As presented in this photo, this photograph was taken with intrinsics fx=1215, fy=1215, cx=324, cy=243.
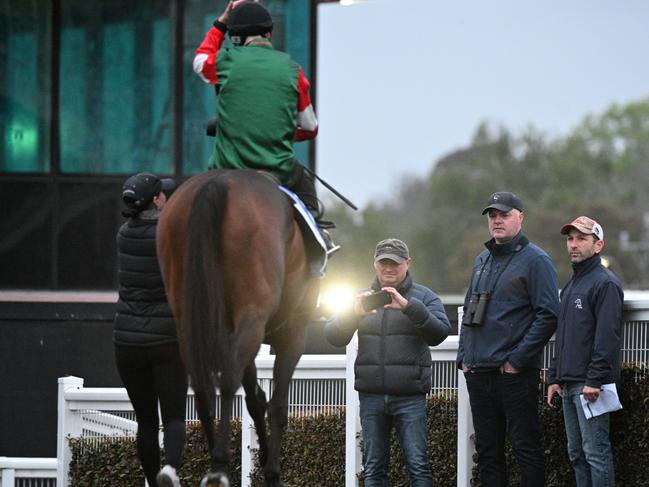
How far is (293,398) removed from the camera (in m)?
Result: 8.45

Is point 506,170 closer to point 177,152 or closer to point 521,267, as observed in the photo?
point 177,152

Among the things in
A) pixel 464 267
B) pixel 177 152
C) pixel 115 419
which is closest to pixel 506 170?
pixel 464 267

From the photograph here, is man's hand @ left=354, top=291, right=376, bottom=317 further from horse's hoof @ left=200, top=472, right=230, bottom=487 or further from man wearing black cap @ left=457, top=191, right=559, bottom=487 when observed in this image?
horse's hoof @ left=200, top=472, right=230, bottom=487

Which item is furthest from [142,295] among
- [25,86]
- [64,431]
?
[25,86]

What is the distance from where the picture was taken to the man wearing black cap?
23.8 feet

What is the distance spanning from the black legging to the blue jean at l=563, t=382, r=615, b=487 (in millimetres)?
2255

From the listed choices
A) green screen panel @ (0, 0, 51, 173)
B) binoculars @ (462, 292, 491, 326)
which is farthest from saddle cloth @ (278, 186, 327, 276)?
green screen panel @ (0, 0, 51, 173)

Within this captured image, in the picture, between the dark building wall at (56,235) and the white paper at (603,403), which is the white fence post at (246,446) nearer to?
the white paper at (603,403)

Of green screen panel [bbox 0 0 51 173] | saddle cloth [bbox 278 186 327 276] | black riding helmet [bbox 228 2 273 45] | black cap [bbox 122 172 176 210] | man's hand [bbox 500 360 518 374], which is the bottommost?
Answer: man's hand [bbox 500 360 518 374]

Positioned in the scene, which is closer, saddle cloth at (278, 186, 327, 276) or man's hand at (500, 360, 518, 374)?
saddle cloth at (278, 186, 327, 276)

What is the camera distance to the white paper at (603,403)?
693 cm

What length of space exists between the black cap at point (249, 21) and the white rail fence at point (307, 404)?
272 cm

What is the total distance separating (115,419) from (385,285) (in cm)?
245

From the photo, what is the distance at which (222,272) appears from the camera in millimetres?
5465
